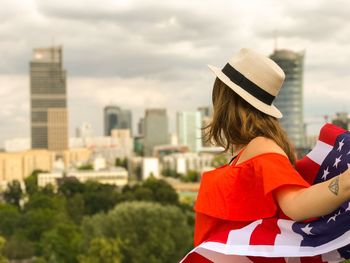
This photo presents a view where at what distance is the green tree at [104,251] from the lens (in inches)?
876

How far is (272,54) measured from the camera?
375 ft

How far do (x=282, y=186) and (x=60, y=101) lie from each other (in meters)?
145

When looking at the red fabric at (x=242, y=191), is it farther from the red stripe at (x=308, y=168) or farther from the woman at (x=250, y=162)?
the red stripe at (x=308, y=168)

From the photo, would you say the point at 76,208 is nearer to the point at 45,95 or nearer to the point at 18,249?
the point at 18,249

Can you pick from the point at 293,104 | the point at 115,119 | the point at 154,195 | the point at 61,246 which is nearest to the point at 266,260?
the point at 61,246

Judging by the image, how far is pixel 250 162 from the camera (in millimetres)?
1834

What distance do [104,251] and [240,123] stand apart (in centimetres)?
2088

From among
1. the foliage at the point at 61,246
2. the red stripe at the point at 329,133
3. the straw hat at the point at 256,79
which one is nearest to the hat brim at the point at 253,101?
the straw hat at the point at 256,79

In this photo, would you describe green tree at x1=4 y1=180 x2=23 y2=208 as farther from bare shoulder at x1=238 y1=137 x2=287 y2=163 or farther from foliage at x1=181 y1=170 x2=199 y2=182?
bare shoulder at x1=238 y1=137 x2=287 y2=163

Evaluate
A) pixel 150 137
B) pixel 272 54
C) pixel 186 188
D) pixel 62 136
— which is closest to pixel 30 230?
pixel 186 188

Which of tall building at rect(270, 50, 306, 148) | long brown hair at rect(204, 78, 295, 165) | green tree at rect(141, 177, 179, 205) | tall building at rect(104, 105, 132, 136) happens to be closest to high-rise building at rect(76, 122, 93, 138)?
tall building at rect(104, 105, 132, 136)

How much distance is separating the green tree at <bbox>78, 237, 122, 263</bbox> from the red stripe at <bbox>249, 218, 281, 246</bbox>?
68.1 ft

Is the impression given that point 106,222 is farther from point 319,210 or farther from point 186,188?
point 186,188

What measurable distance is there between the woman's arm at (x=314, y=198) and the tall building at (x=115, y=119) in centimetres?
17244
